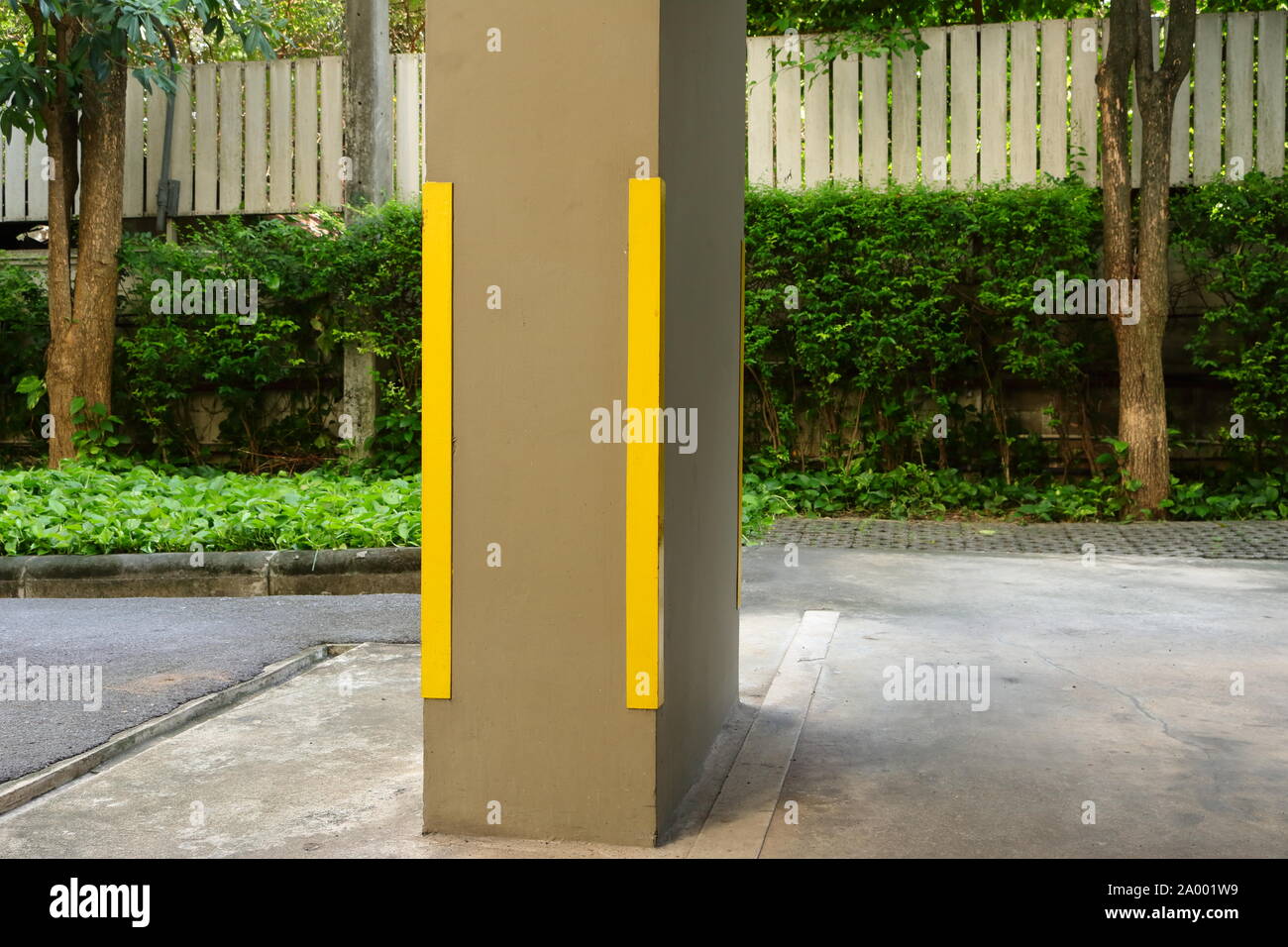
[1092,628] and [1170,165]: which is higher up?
[1170,165]

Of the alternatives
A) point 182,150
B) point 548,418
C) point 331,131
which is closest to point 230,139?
point 182,150

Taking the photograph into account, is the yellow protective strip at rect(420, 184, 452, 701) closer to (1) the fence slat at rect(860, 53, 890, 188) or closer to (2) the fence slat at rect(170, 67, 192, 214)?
(1) the fence slat at rect(860, 53, 890, 188)

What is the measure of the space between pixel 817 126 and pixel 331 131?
514cm

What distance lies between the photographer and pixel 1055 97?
11430mm

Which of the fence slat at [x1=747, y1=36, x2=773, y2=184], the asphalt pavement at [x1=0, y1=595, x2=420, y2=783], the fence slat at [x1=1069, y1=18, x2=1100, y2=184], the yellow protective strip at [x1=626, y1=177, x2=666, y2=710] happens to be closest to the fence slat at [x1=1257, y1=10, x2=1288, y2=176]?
the fence slat at [x1=1069, y1=18, x2=1100, y2=184]

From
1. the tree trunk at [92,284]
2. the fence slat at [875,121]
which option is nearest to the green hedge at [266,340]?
the tree trunk at [92,284]

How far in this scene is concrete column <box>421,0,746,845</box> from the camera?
132 inches

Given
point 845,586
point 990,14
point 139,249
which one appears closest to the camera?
point 845,586

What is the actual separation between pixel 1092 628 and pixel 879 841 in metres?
3.33

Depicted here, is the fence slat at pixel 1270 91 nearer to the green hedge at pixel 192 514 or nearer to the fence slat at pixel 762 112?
the fence slat at pixel 762 112

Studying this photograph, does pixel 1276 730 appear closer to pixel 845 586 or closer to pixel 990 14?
pixel 845 586

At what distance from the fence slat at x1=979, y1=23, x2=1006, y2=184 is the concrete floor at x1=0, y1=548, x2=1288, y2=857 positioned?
19.8 ft
